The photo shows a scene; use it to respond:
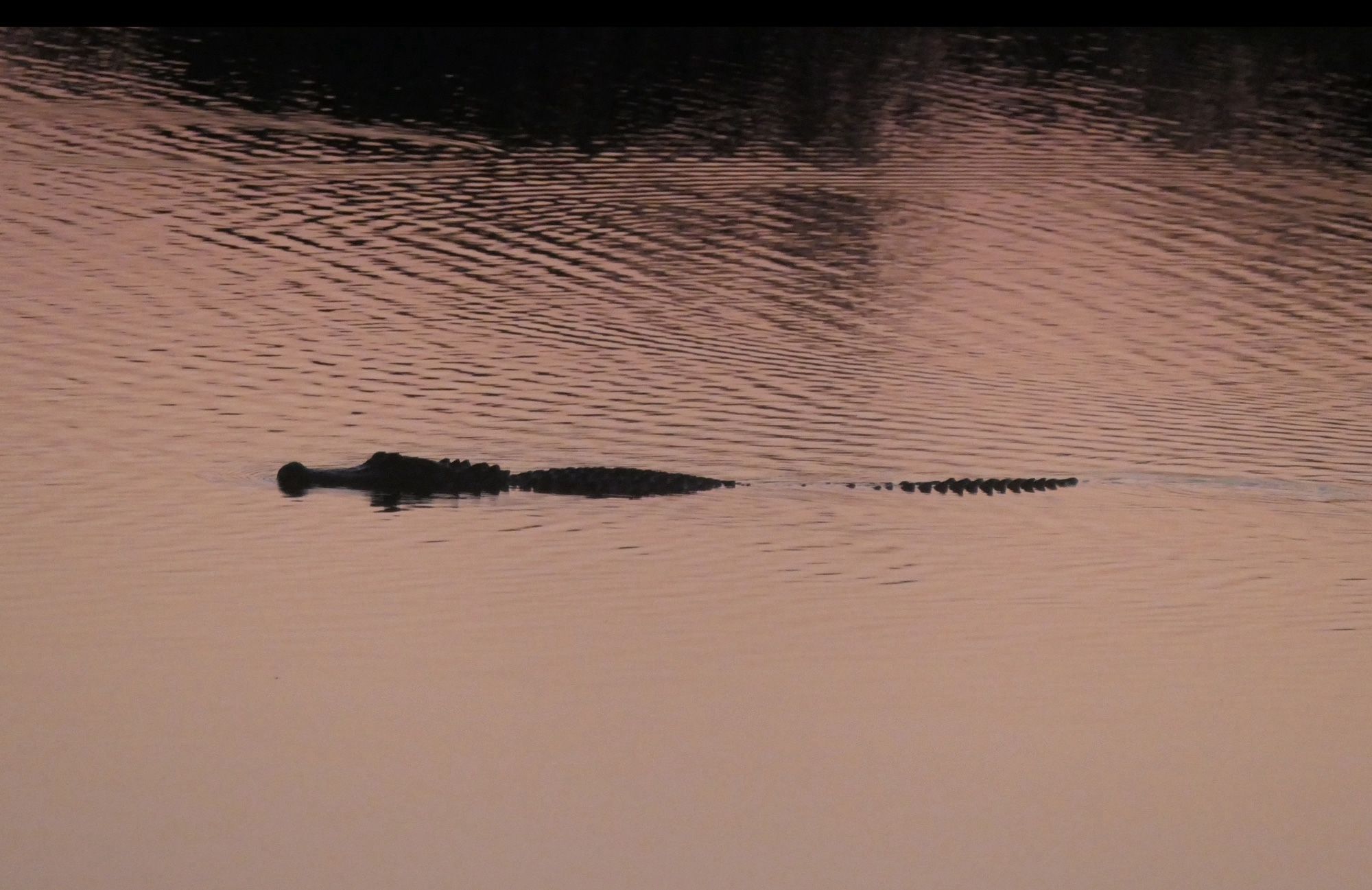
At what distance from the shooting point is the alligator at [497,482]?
14828 mm

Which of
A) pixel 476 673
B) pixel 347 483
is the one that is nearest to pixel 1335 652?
pixel 476 673

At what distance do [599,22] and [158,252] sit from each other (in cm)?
1965

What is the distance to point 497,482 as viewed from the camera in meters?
15.0

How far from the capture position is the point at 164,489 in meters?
14.7

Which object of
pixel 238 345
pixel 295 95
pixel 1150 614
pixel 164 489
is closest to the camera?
pixel 1150 614

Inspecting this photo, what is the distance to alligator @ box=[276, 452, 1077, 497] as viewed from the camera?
14828 mm

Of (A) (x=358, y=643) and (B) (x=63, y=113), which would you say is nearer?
(A) (x=358, y=643)

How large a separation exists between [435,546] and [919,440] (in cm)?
438

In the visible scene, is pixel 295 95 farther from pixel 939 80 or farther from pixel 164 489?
pixel 164 489

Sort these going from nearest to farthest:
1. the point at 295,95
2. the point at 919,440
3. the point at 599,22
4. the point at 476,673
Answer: the point at 476,673 < the point at 919,440 < the point at 295,95 < the point at 599,22

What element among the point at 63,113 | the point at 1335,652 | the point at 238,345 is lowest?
the point at 1335,652

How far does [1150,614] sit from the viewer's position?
12328 millimetres

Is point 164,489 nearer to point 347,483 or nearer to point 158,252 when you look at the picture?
point 347,483

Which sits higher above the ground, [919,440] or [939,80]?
[939,80]
